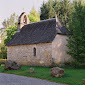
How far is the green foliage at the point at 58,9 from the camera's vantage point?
4010cm

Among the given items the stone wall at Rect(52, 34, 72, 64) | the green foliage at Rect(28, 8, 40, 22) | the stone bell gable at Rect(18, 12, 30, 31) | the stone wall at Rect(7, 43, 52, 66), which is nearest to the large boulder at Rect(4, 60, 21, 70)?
the stone wall at Rect(7, 43, 52, 66)

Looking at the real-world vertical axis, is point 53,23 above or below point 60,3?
below

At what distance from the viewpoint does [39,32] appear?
2384 cm

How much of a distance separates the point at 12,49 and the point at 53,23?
9192mm

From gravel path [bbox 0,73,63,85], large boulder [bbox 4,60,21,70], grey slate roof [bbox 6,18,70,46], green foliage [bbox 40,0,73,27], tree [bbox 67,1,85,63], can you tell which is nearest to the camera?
gravel path [bbox 0,73,63,85]

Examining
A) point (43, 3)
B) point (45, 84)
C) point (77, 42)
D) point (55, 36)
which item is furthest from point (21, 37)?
point (43, 3)

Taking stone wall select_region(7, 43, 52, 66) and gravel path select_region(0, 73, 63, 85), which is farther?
stone wall select_region(7, 43, 52, 66)

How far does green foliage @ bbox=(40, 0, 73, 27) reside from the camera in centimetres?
4010

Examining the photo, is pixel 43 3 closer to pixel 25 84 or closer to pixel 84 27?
pixel 84 27

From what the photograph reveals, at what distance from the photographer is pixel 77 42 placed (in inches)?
690

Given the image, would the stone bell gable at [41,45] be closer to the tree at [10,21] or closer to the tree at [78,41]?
the tree at [78,41]

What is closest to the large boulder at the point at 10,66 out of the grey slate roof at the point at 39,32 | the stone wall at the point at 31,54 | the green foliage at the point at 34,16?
the stone wall at the point at 31,54

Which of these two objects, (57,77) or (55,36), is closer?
(57,77)

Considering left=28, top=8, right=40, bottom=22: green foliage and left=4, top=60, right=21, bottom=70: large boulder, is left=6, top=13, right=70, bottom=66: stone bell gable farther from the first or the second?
left=28, top=8, right=40, bottom=22: green foliage
